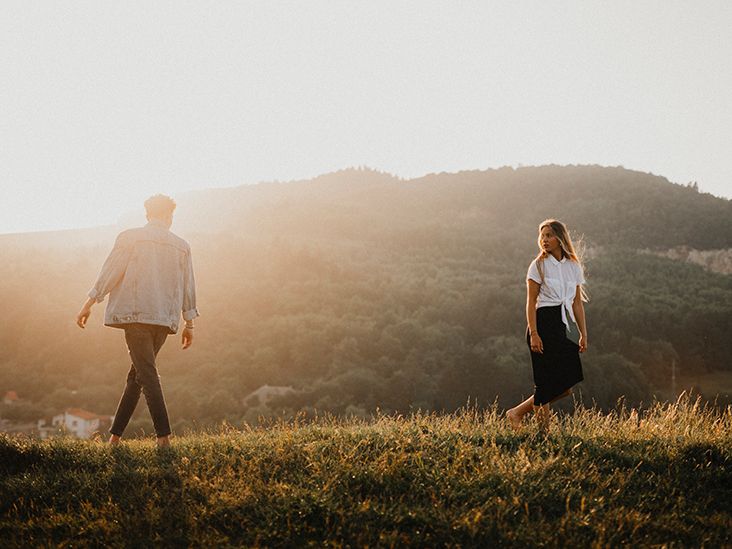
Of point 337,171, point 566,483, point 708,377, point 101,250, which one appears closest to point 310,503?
point 566,483

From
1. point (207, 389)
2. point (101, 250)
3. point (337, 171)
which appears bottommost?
point (207, 389)

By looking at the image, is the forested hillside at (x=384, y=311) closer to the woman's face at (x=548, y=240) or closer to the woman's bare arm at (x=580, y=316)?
the woman's bare arm at (x=580, y=316)

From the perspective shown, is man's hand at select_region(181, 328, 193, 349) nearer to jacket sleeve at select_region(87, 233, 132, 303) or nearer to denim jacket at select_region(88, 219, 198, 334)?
denim jacket at select_region(88, 219, 198, 334)

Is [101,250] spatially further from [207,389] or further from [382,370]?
[382,370]

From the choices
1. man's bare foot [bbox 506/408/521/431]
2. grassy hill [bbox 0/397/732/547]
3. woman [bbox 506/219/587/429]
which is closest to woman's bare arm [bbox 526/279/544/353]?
woman [bbox 506/219/587/429]

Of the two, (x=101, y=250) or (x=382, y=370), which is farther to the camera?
(x=101, y=250)

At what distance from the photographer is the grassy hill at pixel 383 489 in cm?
312

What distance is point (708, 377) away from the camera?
169ft

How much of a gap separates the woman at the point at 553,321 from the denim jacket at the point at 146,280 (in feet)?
10.2

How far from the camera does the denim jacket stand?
4.75 meters

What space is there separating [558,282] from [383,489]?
254cm

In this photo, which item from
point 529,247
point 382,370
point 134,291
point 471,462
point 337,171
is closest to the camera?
point 471,462

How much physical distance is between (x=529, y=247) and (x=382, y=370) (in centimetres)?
4852

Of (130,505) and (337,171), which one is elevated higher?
(337,171)
